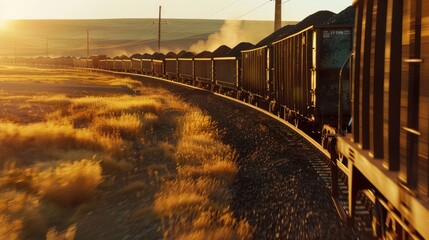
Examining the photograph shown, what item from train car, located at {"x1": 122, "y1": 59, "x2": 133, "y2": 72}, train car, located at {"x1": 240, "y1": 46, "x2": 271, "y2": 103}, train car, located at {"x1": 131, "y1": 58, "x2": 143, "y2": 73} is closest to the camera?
train car, located at {"x1": 240, "y1": 46, "x2": 271, "y2": 103}

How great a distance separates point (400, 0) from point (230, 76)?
2379 centimetres

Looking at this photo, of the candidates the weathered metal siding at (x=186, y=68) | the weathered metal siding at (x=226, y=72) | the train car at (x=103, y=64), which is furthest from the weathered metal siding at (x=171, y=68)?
the train car at (x=103, y=64)

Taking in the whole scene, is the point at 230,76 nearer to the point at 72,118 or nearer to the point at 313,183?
the point at 72,118

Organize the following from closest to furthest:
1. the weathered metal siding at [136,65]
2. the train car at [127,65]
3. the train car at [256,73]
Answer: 1. the train car at [256,73]
2. the weathered metal siding at [136,65]
3. the train car at [127,65]

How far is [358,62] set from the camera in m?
5.43

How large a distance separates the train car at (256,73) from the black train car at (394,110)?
13245mm

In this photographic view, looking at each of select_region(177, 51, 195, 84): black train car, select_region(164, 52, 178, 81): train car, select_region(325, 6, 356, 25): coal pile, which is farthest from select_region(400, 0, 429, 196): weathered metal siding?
select_region(164, 52, 178, 81): train car

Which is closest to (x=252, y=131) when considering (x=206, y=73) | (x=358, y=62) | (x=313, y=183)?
(x=313, y=183)

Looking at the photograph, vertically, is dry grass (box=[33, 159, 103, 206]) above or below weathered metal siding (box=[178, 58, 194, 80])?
below

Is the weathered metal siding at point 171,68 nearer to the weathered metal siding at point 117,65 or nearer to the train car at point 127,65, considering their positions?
the train car at point 127,65

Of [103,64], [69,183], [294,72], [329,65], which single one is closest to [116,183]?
[69,183]

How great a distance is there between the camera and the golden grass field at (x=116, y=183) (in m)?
6.77

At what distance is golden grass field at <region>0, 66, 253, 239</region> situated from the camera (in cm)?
677

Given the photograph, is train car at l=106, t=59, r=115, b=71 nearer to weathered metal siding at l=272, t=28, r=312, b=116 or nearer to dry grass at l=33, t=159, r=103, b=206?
weathered metal siding at l=272, t=28, r=312, b=116
